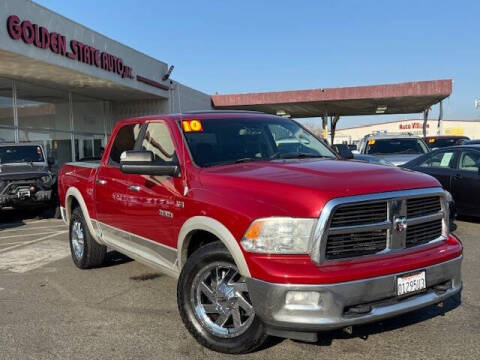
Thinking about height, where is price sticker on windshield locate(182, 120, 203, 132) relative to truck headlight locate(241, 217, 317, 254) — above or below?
above

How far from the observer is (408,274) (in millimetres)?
3057

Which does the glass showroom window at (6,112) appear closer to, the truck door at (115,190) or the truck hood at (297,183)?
the truck door at (115,190)

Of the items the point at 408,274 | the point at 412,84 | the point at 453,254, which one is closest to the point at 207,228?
the point at 408,274

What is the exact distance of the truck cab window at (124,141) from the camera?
5.01 metres

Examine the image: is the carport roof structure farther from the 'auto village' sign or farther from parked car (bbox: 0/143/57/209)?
parked car (bbox: 0/143/57/209)

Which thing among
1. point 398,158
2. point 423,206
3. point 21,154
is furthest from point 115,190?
point 398,158

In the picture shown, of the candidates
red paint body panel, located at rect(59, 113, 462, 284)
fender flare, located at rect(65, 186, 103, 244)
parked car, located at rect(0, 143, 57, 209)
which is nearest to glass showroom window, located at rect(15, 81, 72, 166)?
parked car, located at rect(0, 143, 57, 209)

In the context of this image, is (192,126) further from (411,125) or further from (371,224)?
(411,125)

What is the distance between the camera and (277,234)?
9.66ft

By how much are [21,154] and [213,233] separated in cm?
981

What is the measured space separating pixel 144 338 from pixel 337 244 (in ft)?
6.22

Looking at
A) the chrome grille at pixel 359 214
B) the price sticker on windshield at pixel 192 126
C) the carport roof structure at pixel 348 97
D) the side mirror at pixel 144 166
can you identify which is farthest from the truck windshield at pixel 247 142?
the carport roof structure at pixel 348 97

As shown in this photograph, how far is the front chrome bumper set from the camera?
2812mm

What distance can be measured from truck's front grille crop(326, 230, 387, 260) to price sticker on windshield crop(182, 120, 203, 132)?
1.88 meters
